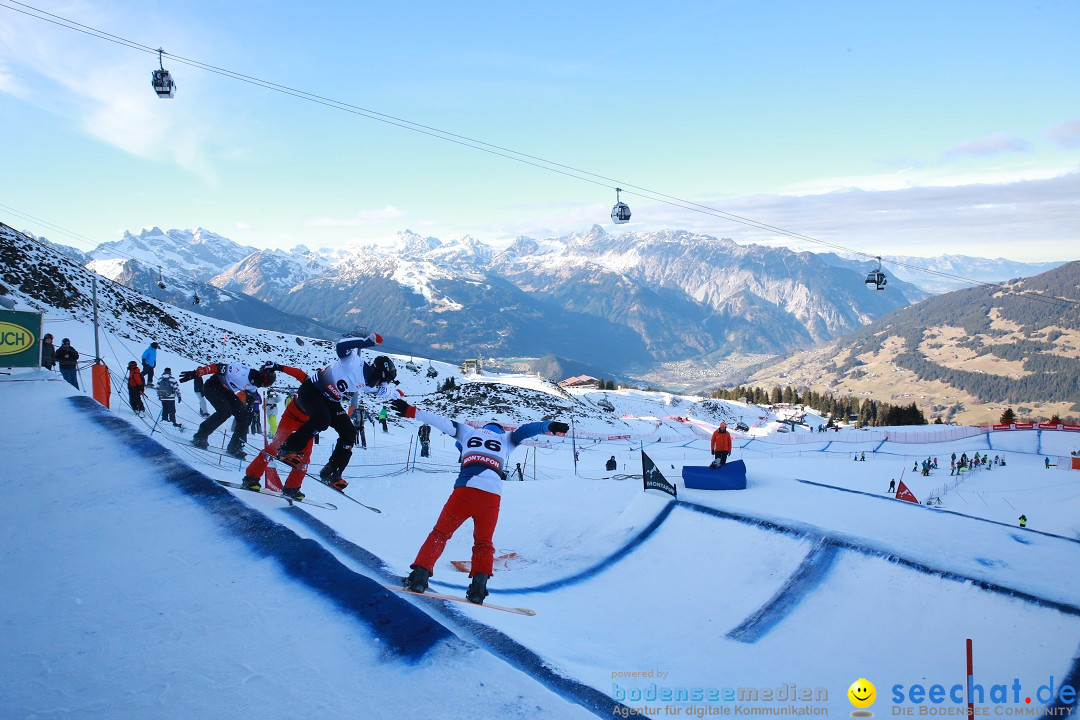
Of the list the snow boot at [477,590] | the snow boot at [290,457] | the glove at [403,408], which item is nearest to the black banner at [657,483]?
the glove at [403,408]

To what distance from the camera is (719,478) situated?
46.8ft

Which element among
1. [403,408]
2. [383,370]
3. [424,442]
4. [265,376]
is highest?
[383,370]

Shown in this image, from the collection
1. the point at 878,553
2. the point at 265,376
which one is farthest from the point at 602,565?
the point at 265,376

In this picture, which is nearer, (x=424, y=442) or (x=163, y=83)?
(x=163, y=83)

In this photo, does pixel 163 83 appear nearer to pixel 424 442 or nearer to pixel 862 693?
pixel 424 442

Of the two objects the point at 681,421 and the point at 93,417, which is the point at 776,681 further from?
the point at 681,421

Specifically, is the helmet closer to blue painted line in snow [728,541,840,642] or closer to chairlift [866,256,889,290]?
blue painted line in snow [728,541,840,642]

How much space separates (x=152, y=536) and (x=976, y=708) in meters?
9.23

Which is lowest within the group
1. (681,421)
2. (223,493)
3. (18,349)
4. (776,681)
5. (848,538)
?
(681,421)

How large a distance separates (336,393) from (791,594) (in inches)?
293

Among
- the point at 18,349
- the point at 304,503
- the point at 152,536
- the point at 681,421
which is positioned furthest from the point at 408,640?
the point at 681,421

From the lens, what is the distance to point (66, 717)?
3855 millimetres

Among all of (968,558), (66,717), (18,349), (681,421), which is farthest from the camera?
(681,421)

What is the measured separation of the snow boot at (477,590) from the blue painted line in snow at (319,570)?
0.89m
